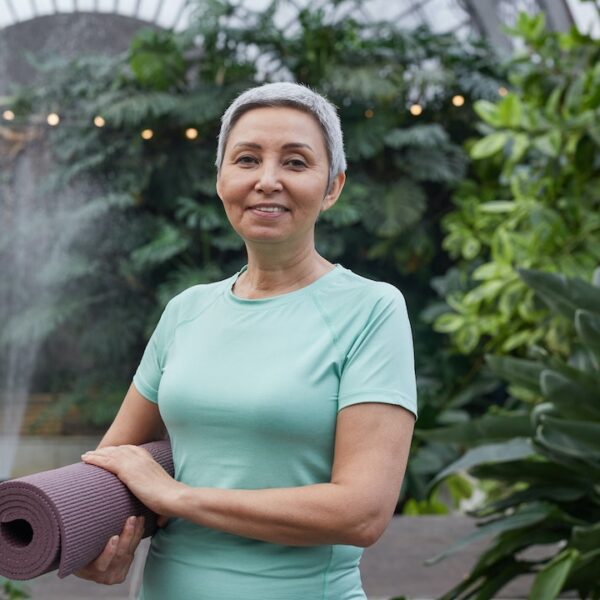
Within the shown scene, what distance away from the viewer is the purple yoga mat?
0.94m

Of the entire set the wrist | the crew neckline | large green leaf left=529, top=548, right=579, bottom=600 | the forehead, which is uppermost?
the forehead

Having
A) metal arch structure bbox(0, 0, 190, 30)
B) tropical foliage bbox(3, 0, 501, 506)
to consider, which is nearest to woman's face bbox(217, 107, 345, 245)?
tropical foliage bbox(3, 0, 501, 506)

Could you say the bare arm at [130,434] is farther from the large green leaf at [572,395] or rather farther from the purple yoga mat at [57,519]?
the large green leaf at [572,395]

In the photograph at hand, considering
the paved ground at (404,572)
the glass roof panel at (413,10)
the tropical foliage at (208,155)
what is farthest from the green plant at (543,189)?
the glass roof panel at (413,10)

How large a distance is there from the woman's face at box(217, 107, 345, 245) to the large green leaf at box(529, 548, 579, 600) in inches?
45.4

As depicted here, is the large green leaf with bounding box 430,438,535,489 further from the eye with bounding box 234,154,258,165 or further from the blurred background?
the blurred background

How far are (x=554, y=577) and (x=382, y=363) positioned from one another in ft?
3.66

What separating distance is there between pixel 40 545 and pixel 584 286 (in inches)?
62.5

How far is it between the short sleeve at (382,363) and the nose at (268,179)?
165mm

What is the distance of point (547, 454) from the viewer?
7.44ft

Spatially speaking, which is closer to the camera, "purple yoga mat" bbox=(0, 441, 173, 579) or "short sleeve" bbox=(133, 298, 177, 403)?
"purple yoga mat" bbox=(0, 441, 173, 579)

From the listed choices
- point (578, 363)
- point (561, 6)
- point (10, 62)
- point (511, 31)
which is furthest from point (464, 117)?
point (578, 363)

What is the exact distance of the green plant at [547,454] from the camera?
214 cm

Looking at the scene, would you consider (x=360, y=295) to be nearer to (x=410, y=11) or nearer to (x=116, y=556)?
(x=116, y=556)
